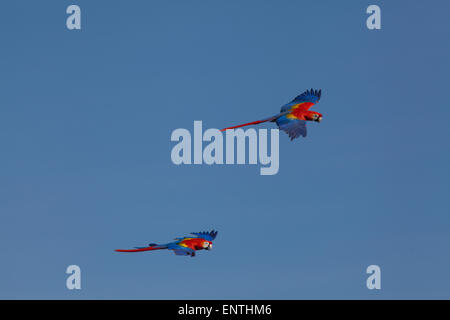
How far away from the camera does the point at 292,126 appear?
3281cm

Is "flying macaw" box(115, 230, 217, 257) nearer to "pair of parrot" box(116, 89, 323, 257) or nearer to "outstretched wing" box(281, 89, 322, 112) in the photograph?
"pair of parrot" box(116, 89, 323, 257)

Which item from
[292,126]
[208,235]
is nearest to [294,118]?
[292,126]

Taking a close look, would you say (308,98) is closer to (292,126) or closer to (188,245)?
(292,126)

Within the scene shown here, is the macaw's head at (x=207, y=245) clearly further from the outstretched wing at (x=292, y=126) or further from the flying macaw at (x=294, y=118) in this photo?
the outstretched wing at (x=292, y=126)

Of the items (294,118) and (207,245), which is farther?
(294,118)

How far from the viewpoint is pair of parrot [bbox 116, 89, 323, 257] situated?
32281 mm

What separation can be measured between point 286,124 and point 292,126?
240 millimetres

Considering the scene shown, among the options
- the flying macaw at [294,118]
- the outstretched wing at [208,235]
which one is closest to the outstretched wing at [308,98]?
the flying macaw at [294,118]

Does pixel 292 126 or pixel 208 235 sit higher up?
pixel 292 126

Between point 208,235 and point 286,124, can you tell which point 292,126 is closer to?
point 286,124

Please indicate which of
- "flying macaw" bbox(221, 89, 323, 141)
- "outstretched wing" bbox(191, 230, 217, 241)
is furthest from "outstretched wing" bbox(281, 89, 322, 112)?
"outstretched wing" bbox(191, 230, 217, 241)
